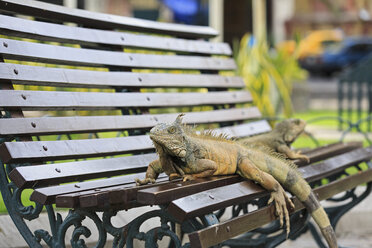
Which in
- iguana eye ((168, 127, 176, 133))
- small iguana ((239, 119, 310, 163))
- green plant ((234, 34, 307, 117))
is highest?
iguana eye ((168, 127, 176, 133))

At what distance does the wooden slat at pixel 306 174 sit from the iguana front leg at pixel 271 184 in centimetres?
49

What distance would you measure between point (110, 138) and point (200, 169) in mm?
740

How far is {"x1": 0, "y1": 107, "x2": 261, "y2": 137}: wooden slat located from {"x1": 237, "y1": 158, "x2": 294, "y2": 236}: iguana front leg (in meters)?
0.89

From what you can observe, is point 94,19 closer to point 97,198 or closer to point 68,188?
point 68,188

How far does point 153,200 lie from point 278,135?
6.57 ft

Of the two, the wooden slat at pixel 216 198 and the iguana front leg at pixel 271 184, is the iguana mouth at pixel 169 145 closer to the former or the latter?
the wooden slat at pixel 216 198

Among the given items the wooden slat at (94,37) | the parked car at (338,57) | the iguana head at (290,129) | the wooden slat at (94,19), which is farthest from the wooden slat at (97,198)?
the parked car at (338,57)

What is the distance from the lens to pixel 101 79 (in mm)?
4465

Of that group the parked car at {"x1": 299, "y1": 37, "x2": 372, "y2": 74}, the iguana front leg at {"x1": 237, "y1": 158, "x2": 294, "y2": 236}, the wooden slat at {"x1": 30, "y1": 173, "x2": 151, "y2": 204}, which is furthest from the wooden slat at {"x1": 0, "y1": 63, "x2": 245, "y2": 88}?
the parked car at {"x1": 299, "y1": 37, "x2": 372, "y2": 74}

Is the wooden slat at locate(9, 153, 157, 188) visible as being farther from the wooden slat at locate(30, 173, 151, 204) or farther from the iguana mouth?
the iguana mouth

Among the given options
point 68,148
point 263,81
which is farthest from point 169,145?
point 263,81

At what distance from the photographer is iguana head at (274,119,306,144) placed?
495 centimetres

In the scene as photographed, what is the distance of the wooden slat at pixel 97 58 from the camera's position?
3939 millimetres

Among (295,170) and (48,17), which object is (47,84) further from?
(295,170)
